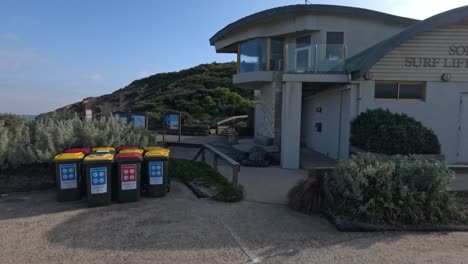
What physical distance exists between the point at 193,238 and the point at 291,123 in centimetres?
662

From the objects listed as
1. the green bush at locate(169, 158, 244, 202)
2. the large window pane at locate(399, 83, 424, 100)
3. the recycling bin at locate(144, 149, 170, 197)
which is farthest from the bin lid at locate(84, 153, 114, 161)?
the large window pane at locate(399, 83, 424, 100)

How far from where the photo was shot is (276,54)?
14.7 m

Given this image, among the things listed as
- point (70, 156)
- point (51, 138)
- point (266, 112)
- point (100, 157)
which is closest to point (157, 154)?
point (100, 157)

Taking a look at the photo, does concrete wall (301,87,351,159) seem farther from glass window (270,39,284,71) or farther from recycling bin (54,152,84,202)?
recycling bin (54,152,84,202)

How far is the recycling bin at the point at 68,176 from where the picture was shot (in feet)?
18.4

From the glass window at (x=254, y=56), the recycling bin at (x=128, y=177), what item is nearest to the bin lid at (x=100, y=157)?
the recycling bin at (x=128, y=177)

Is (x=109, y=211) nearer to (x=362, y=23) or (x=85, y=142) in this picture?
(x=85, y=142)

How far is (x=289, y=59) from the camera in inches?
415

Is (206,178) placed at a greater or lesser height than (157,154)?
lesser

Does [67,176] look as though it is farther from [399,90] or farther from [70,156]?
[399,90]

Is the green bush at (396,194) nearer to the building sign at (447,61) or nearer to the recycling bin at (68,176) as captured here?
the recycling bin at (68,176)

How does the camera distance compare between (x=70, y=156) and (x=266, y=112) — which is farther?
(x=266, y=112)

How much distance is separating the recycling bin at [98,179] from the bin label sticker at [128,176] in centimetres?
23

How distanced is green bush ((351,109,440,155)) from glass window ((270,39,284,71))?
5402 mm
